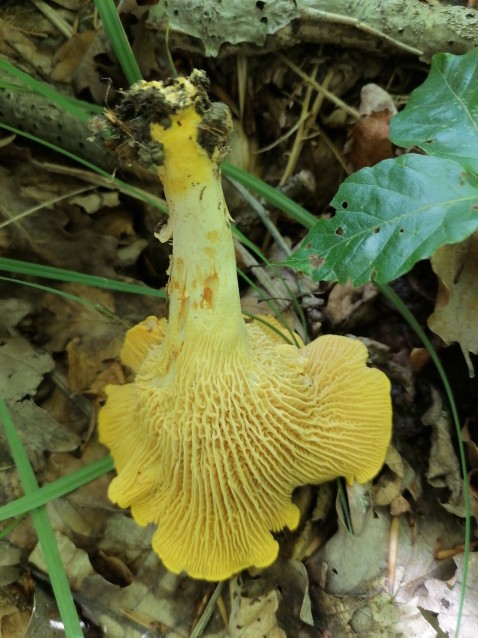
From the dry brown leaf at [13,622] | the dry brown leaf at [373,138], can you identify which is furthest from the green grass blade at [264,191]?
the dry brown leaf at [13,622]

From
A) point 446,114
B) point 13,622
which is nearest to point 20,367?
point 13,622

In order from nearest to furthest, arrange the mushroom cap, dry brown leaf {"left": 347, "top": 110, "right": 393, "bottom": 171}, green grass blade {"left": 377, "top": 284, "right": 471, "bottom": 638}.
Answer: the mushroom cap, green grass blade {"left": 377, "top": 284, "right": 471, "bottom": 638}, dry brown leaf {"left": 347, "top": 110, "right": 393, "bottom": 171}

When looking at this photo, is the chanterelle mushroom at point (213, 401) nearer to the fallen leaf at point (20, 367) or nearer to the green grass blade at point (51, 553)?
the green grass blade at point (51, 553)

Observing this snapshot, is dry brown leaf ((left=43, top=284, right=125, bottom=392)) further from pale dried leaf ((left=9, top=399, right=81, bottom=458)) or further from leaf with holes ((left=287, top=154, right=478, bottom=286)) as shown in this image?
leaf with holes ((left=287, top=154, right=478, bottom=286))

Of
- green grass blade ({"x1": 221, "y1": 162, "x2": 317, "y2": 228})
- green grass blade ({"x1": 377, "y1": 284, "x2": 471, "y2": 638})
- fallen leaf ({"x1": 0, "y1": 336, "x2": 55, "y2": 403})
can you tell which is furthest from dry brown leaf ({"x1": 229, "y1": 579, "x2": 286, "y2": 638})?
green grass blade ({"x1": 221, "y1": 162, "x2": 317, "y2": 228})

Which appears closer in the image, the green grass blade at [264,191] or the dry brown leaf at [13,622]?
the dry brown leaf at [13,622]

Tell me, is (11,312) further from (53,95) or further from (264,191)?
(264,191)
